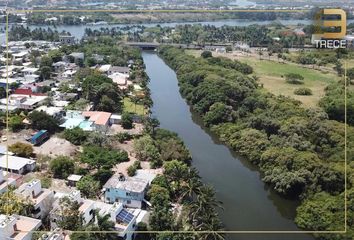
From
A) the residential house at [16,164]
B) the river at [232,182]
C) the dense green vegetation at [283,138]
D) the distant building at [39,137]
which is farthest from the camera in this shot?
the distant building at [39,137]

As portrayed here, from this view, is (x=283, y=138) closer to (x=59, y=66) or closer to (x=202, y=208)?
(x=202, y=208)

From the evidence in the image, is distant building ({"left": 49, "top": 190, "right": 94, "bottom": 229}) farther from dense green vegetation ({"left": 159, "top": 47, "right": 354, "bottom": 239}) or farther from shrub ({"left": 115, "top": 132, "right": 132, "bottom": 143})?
dense green vegetation ({"left": 159, "top": 47, "right": 354, "bottom": 239})

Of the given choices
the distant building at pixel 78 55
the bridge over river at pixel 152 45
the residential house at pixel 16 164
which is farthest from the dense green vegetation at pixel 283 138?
the bridge over river at pixel 152 45

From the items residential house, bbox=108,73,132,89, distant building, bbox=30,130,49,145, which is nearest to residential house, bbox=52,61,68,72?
residential house, bbox=108,73,132,89

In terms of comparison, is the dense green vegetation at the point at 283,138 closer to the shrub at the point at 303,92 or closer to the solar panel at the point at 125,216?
the shrub at the point at 303,92

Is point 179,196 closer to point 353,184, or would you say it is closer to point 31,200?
point 31,200
